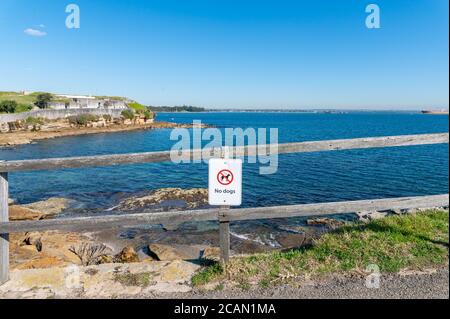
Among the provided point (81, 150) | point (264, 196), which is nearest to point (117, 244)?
point (264, 196)

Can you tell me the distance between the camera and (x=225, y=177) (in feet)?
15.0

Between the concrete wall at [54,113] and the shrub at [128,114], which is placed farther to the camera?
the shrub at [128,114]

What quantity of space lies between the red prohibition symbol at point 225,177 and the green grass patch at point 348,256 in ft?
3.76

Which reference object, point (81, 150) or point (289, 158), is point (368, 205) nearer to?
point (289, 158)

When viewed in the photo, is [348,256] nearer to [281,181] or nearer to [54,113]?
[281,181]

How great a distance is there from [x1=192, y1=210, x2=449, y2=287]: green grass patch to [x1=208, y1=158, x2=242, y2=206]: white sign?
0.93 metres

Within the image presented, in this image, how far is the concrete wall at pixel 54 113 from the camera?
69.3m

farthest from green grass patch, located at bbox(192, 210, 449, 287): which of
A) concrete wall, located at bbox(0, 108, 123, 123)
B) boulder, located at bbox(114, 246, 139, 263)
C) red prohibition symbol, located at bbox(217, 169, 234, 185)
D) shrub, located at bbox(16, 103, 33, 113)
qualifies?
shrub, located at bbox(16, 103, 33, 113)

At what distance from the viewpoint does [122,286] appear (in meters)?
4.46

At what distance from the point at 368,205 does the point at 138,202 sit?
16.1 m

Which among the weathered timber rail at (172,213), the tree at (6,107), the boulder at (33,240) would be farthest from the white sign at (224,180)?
the tree at (6,107)

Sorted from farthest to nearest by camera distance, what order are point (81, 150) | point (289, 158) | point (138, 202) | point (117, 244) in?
point (81, 150)
point (289, 158)
point (138, 202)
point (117, 244)

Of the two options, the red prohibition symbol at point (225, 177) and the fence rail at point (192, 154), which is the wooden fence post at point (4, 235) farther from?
the red prohibition symbol at point (225, 177)

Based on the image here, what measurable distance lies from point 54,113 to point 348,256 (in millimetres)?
92194
